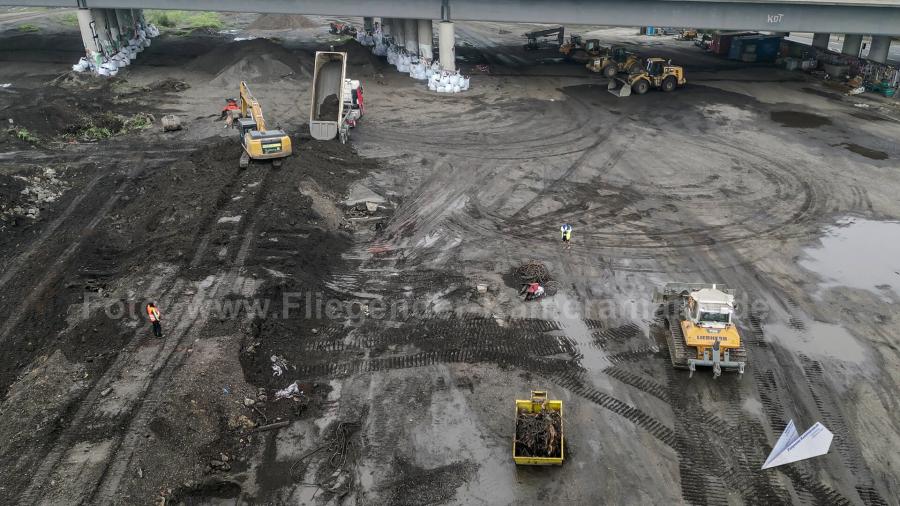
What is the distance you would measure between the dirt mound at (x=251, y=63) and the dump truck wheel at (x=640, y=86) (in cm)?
2157

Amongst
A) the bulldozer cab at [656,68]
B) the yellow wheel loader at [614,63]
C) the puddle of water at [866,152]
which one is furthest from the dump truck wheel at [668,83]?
the puddle of water at [866,152]

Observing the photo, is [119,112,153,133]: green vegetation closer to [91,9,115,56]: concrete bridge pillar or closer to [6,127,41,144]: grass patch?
[6,127,41,144]: grass patch

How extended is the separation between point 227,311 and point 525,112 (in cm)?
2353

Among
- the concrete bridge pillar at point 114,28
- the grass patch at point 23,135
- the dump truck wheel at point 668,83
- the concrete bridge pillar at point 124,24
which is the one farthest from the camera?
the concrete bridge pillar at point 124,24

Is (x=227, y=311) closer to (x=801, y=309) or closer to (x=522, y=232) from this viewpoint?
(x=522, y=232)

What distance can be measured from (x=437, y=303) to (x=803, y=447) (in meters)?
10.2

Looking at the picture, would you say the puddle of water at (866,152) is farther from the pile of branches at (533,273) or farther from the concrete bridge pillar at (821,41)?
the concrete bridge pillar at (821,41)

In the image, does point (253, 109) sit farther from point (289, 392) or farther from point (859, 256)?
point (859, 256)

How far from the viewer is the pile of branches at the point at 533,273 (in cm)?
2073

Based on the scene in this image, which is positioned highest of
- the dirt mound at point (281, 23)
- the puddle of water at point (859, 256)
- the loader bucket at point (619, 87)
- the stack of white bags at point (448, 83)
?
the dirt mound at point (281, 23)

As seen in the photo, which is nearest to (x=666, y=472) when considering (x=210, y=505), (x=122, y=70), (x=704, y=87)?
(x=210, y=505)

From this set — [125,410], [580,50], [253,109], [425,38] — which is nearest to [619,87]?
[580,50]

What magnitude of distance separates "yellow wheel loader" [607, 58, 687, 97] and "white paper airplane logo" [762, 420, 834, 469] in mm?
29494

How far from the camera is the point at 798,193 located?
26.9 meters
